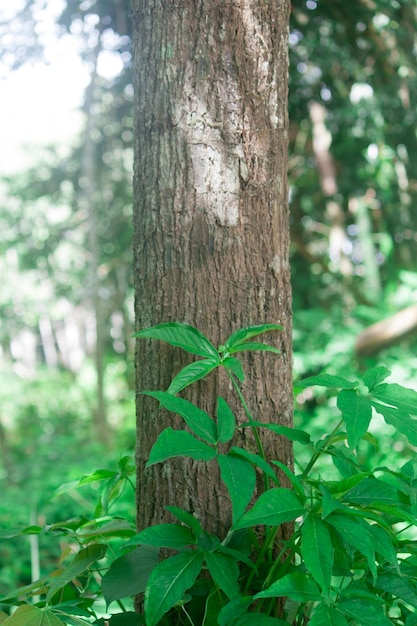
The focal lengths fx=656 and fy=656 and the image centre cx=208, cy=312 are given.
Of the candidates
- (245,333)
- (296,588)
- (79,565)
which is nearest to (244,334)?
(245,333)

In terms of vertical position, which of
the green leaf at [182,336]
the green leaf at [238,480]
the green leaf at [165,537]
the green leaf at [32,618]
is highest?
the green leaf at [182,336]

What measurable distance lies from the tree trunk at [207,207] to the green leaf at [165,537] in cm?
21

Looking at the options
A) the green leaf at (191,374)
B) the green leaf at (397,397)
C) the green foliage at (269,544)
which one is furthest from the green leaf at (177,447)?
the green leaf at (397,397)

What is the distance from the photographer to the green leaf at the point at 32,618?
4.04 feet

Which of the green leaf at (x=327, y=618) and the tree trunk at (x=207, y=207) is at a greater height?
the tree trunk at (x=207, y=207)

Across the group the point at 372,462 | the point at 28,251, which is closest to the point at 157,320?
the point at 372,462

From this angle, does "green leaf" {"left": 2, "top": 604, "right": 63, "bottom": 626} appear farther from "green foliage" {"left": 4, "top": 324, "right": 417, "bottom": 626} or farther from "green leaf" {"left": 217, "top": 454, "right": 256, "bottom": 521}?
"green leaf" {"left": 217, "top": 454, "right": 256, "bottom": 521}

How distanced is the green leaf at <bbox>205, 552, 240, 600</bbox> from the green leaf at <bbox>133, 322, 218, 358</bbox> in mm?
379

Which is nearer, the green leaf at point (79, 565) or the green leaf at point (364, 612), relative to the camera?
the green leaf at point (364, 612)

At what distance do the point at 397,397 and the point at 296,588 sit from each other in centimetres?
40

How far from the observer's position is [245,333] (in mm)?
1339

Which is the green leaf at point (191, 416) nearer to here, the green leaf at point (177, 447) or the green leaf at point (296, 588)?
the green leaf at point (177, 447)

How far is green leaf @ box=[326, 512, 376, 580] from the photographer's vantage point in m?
1.05

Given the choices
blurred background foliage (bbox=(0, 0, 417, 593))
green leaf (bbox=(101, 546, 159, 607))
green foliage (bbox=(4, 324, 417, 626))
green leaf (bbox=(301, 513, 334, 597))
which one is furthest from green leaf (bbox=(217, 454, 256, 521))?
blurred background foliage (bbox=(0, 0, 417, 593))
